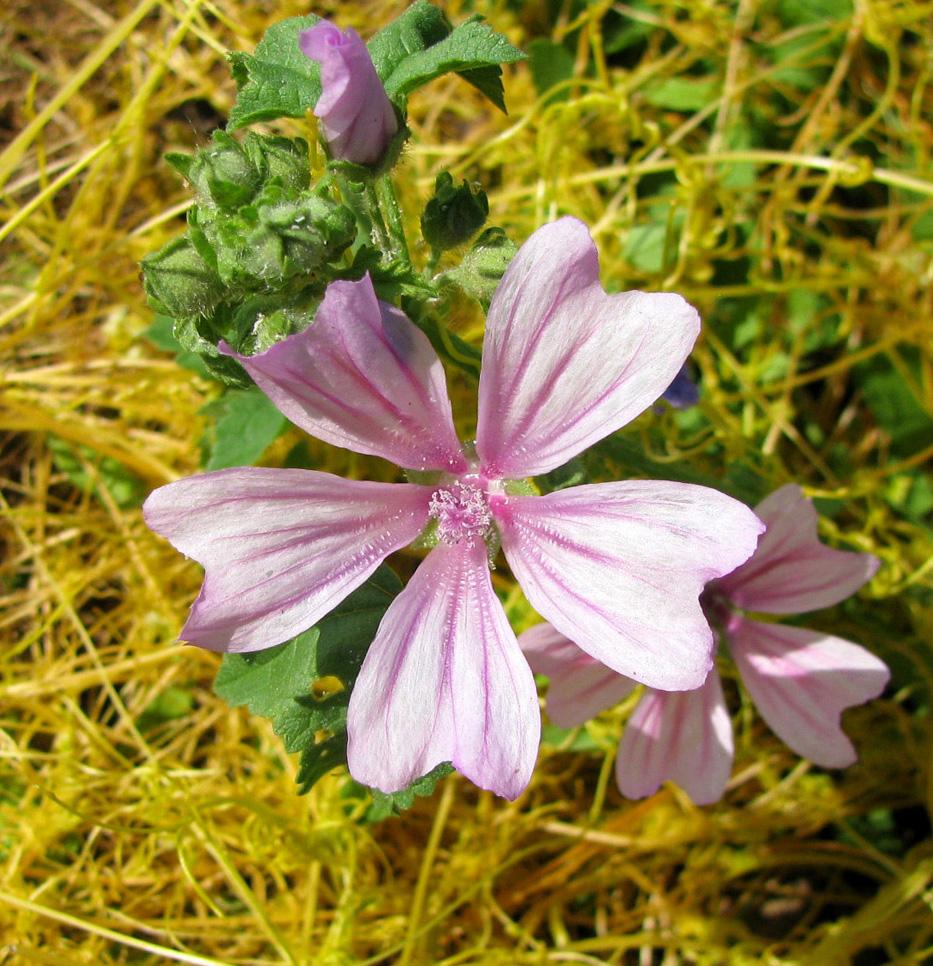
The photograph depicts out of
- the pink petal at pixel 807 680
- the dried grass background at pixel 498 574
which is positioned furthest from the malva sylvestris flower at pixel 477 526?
the dried grass background at pixel 498 574

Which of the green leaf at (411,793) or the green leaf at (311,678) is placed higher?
the green leaf at (311,678)

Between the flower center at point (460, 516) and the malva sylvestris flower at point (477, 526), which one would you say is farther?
the flower center at point (460, 516)

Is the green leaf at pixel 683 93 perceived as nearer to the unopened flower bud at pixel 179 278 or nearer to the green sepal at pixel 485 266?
the green sepal at pixel 485 266

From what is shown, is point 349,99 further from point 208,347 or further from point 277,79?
point 208,347

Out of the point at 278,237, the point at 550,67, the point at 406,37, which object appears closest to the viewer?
the point at 278,237

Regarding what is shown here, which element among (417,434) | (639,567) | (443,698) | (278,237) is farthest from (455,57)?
(443,698)

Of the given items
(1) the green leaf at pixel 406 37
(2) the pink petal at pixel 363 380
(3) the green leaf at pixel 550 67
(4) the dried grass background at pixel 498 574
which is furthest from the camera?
(3) the green leaf at pixel 550 67

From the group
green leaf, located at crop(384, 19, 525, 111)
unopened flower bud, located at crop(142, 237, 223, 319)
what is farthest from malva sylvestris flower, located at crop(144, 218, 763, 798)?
green leaf, located at crop(384, 19, 525, 111)
